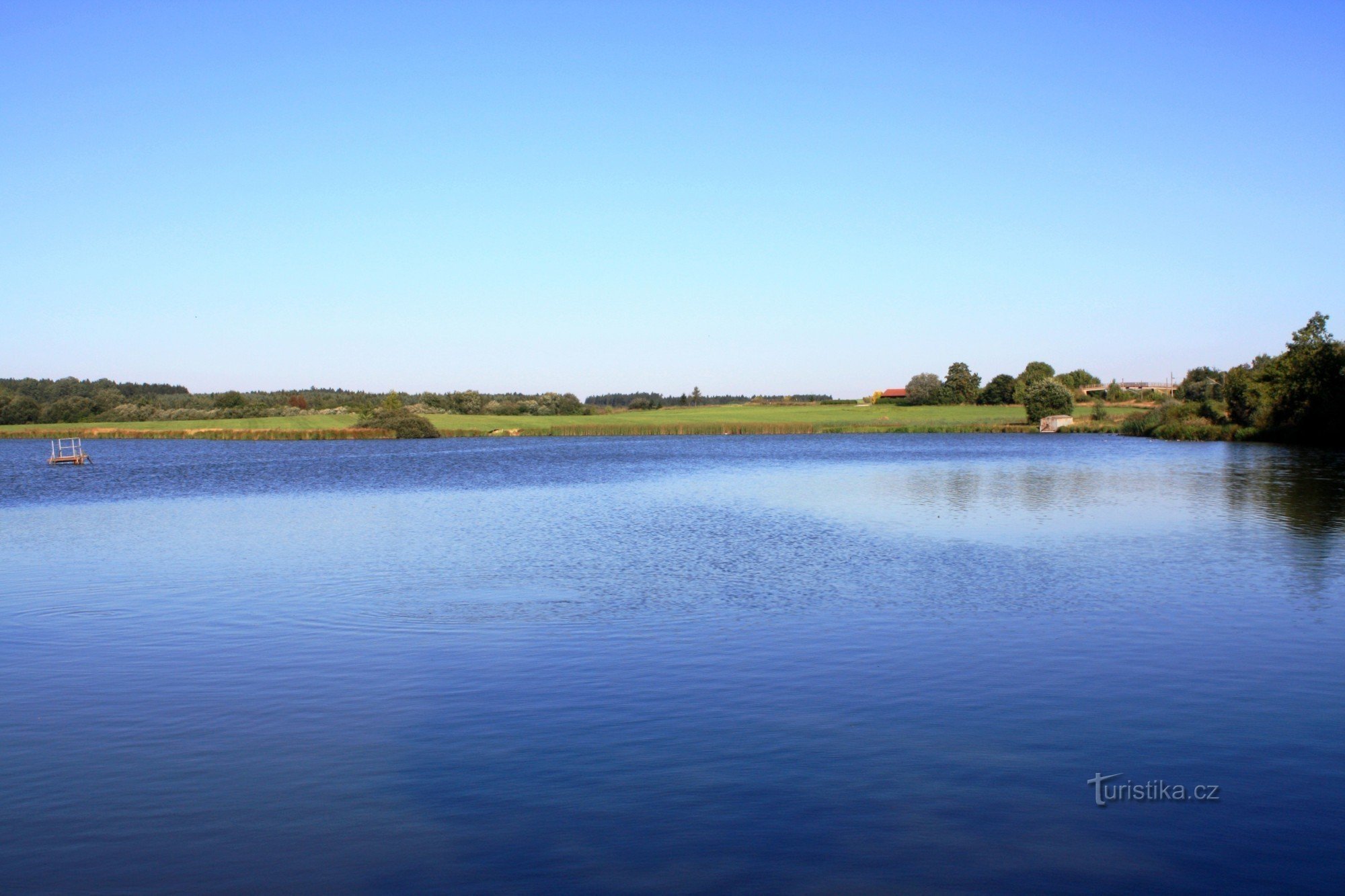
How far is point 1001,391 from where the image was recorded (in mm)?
120688

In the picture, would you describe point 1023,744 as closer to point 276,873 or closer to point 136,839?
point 276,873

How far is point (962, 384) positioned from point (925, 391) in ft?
19.1

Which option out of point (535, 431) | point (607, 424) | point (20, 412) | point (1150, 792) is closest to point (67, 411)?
point (20, 412)

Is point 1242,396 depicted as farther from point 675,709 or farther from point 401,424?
point 675,709

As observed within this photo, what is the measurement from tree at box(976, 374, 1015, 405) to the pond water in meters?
102

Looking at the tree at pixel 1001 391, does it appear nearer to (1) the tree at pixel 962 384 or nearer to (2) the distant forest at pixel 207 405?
(1) the tree at pixel 962 384

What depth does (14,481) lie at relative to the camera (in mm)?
40000

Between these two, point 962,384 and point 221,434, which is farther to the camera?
point 962,384

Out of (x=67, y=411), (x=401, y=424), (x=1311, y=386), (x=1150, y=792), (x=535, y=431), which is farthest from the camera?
(x=67, y=411)

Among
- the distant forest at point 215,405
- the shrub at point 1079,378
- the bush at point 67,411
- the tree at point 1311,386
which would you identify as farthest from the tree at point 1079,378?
the bush at point 67,411

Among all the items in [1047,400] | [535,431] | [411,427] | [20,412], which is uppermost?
[1047,400]

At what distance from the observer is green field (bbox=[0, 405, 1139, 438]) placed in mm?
85250

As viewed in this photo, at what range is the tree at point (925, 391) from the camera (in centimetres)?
12325

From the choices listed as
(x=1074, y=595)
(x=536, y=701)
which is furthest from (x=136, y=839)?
(x=1074, y=595)
